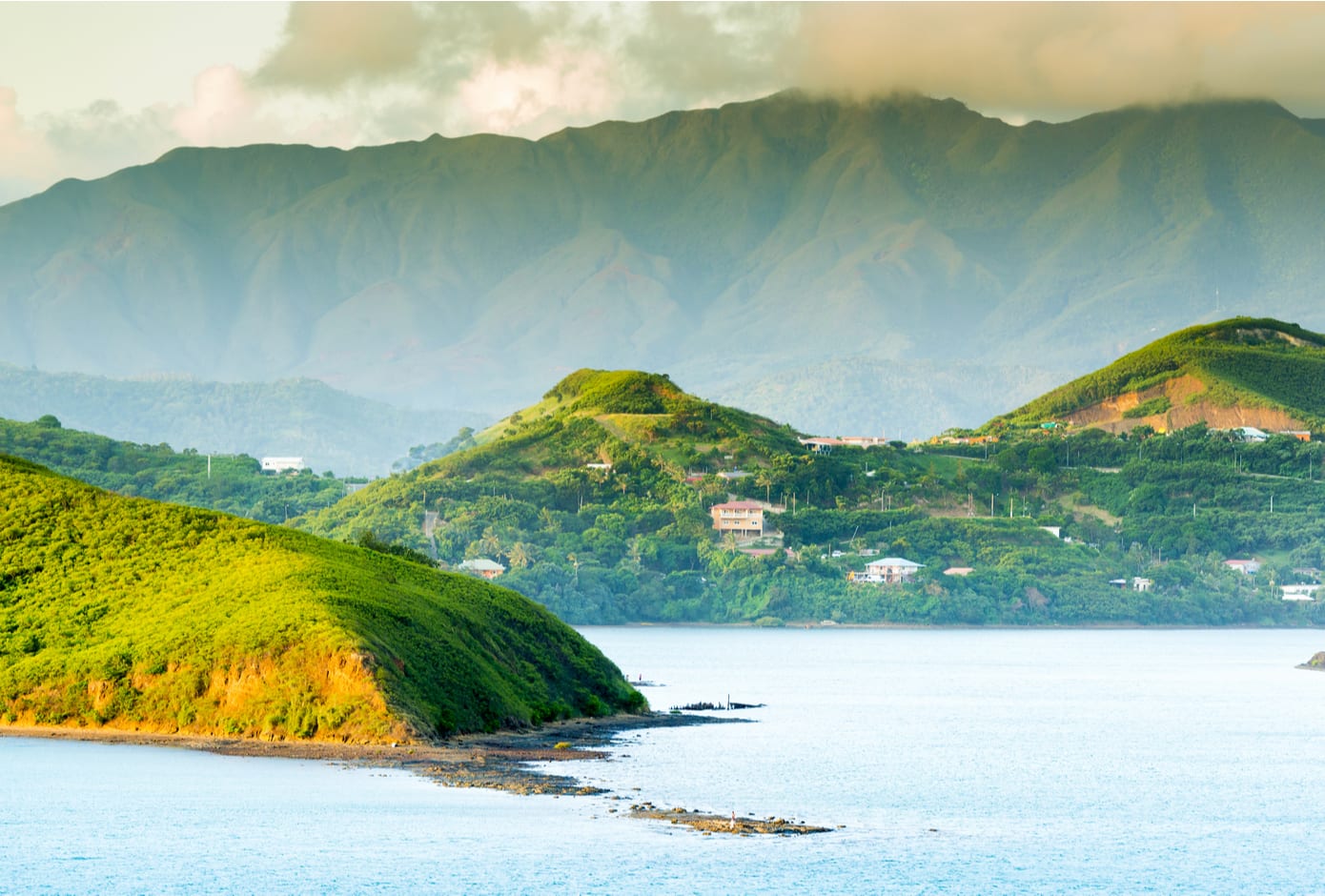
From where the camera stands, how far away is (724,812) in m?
75.8

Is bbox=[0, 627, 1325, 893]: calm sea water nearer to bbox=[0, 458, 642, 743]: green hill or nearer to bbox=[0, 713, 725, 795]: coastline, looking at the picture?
bbox=[0, 713, 725, 795]: coastline

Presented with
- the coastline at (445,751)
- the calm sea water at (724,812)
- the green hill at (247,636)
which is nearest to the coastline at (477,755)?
the coastline at (445,751)

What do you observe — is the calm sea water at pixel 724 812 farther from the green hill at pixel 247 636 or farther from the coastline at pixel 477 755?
the green hill at pixel 247 636

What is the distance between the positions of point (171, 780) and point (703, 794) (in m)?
19.0

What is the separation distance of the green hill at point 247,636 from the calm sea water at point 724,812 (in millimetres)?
4700

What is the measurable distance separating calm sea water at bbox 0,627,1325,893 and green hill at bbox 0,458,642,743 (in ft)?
15.4

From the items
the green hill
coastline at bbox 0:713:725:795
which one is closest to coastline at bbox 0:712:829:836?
coastline at bbox 0:713:725:795

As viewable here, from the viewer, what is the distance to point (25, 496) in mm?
107875

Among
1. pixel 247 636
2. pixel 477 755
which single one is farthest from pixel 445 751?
pixel 247 636

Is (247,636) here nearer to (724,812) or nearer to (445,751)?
(445,751)

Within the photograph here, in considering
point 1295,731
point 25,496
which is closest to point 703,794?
point 25,496

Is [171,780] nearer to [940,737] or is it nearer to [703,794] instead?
[703,794]

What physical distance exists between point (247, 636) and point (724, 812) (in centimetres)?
2271

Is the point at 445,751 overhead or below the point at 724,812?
overhead
